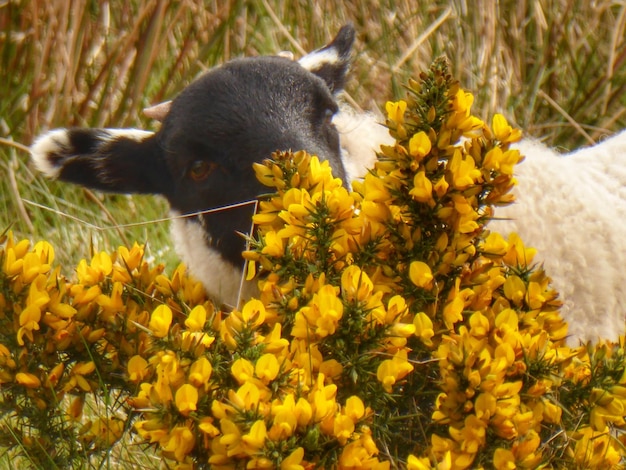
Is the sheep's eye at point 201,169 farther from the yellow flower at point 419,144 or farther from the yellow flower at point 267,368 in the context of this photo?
the yellow flower at point 267,368

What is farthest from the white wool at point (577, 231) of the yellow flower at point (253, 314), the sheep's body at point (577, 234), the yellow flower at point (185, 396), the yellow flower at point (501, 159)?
the yellow flower at point (185, 396)

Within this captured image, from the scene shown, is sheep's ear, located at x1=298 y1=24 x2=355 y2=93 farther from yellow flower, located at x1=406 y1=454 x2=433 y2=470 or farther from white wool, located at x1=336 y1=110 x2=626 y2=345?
yellow flower, located at x1=406 y1=454 x2=433 y2=470

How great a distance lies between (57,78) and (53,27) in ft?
1.09

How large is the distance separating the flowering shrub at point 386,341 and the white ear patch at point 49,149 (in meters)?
1.53

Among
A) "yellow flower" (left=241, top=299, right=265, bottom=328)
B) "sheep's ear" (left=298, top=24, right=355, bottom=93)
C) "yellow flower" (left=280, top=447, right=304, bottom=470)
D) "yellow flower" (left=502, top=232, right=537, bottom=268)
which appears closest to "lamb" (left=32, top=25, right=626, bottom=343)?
"sheep's ear" (left=298, top=24, right=355, bottom=93)

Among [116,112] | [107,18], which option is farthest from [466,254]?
[107,18]

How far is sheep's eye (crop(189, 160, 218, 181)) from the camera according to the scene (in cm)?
396

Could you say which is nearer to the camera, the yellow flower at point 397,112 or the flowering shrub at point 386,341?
the flowering shrub at point 386,341

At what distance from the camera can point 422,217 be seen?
2615mm

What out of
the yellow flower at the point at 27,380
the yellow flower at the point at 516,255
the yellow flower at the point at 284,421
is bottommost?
the yellow flower at the point at 27,380

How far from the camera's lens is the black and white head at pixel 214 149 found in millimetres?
3834

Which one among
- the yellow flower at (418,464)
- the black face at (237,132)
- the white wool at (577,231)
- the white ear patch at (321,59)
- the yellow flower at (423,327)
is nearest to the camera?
the yellow flower at (418,464)

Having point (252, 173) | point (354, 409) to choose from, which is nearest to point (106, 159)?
point (252, 173)

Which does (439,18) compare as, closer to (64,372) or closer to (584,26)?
(584,26)
